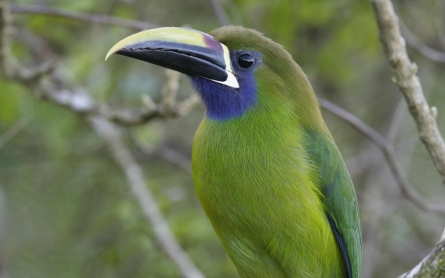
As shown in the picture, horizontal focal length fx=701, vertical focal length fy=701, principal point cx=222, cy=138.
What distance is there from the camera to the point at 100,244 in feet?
16.9

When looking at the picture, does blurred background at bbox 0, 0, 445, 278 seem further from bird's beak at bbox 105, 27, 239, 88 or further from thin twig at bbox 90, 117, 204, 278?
bird's beak at bbox 105, 27, 239, 88

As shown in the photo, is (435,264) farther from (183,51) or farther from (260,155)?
(183,51)

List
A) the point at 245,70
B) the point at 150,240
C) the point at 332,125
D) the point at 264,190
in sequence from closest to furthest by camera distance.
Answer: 1. the point at 264,190
2. the point at 245,70
3. the point at 150,240
4. the point at 332,125

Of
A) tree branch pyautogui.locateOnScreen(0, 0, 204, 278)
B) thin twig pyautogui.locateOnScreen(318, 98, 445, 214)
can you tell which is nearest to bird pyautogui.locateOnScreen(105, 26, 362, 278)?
thin twig pyautogui.locateOnScreen(318, 98, 445, 214)

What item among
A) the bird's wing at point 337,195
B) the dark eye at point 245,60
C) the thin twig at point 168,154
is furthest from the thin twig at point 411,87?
the thin twig at point 168,154

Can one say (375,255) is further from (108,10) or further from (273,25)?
(108,10)

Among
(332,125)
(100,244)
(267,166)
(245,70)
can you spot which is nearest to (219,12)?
(245,70)

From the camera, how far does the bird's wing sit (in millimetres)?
3039

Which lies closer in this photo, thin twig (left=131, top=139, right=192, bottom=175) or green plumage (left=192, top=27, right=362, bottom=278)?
green plumage (left=192, top=27, right=362, bottom=278)

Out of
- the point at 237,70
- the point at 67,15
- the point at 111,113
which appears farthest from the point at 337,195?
the point at 67,15

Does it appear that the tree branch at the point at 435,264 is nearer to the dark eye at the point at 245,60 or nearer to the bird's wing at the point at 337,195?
the bird's wing at the point at 337,195

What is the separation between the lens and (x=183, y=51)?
294 centimetres

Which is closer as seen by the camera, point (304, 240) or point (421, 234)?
point (304, 240)

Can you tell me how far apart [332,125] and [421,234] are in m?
1.26
